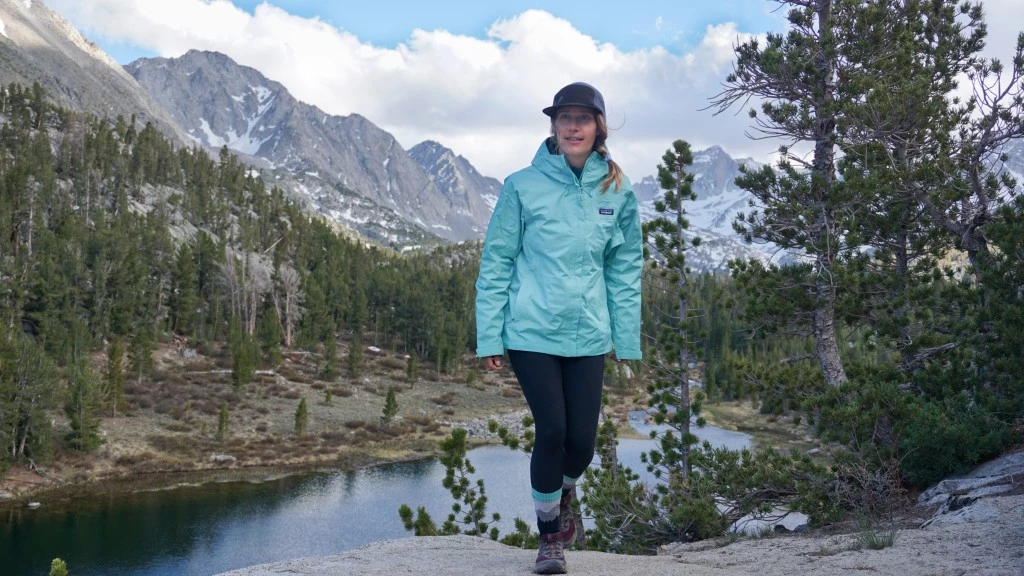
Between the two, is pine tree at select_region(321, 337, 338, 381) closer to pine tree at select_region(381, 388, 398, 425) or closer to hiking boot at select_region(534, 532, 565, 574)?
pine tree at select_region(381, 388, 398, 425)

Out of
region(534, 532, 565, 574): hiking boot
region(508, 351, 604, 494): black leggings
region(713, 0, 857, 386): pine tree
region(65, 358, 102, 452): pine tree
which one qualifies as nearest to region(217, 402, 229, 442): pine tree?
region(65, 358, 102, 452): pine tree

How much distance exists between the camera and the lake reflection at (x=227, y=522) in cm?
2789

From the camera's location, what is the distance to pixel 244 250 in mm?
91000

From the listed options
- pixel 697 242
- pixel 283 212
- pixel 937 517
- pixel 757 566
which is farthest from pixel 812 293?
pixel 283 212

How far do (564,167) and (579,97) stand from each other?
486 mm

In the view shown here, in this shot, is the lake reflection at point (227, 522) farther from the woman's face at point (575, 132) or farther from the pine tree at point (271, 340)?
the pine tree at point (271, 340)

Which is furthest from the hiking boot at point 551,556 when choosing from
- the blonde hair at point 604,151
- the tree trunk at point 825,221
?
the tree trunk at point 825,221

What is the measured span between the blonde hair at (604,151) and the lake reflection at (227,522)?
24.8 meters

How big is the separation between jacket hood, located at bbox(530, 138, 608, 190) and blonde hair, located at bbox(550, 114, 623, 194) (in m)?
0.04

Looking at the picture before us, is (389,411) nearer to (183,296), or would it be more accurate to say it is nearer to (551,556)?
(183,296)

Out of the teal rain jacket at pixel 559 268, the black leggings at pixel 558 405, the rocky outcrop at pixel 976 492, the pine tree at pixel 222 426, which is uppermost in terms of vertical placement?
the teal rain jacket at pixel 559 268

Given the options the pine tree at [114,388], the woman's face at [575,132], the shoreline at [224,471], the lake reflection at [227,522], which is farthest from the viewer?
the pine tree at [114,388]

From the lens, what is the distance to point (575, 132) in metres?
4.59

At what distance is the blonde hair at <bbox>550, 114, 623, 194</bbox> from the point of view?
4617mm
